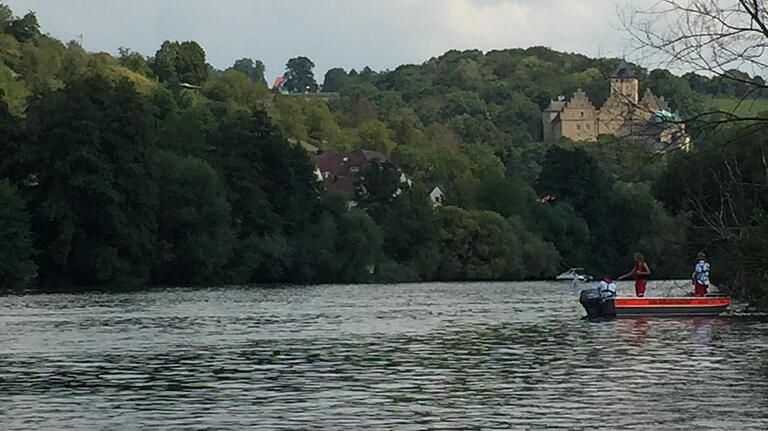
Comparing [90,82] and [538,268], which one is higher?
[90,82]

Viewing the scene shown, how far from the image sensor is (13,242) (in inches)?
3381

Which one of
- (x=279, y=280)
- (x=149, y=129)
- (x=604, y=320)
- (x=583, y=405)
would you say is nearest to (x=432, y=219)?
(x=279, y=280)

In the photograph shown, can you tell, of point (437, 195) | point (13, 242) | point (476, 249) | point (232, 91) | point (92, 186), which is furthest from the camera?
point (232, 91)

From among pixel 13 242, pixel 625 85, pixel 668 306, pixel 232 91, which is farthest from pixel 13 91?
pixel 625 85

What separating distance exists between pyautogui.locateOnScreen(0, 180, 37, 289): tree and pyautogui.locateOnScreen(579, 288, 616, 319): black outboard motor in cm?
4200

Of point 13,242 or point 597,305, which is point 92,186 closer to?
point 13,242

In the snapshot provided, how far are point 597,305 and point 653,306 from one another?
182 cm

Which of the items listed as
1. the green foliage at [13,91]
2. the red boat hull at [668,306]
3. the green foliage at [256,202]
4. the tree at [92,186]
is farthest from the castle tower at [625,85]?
the green foliage at [13,91]

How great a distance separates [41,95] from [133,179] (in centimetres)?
865

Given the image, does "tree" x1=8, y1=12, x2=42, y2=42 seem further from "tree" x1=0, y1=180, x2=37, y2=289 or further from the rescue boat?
the rescue boat

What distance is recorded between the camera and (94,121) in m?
94.7

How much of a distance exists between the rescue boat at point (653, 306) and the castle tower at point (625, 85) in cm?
3120

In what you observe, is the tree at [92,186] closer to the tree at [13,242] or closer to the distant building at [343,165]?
the tree at [13,242]

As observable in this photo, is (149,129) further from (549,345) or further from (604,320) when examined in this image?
(549,345)
